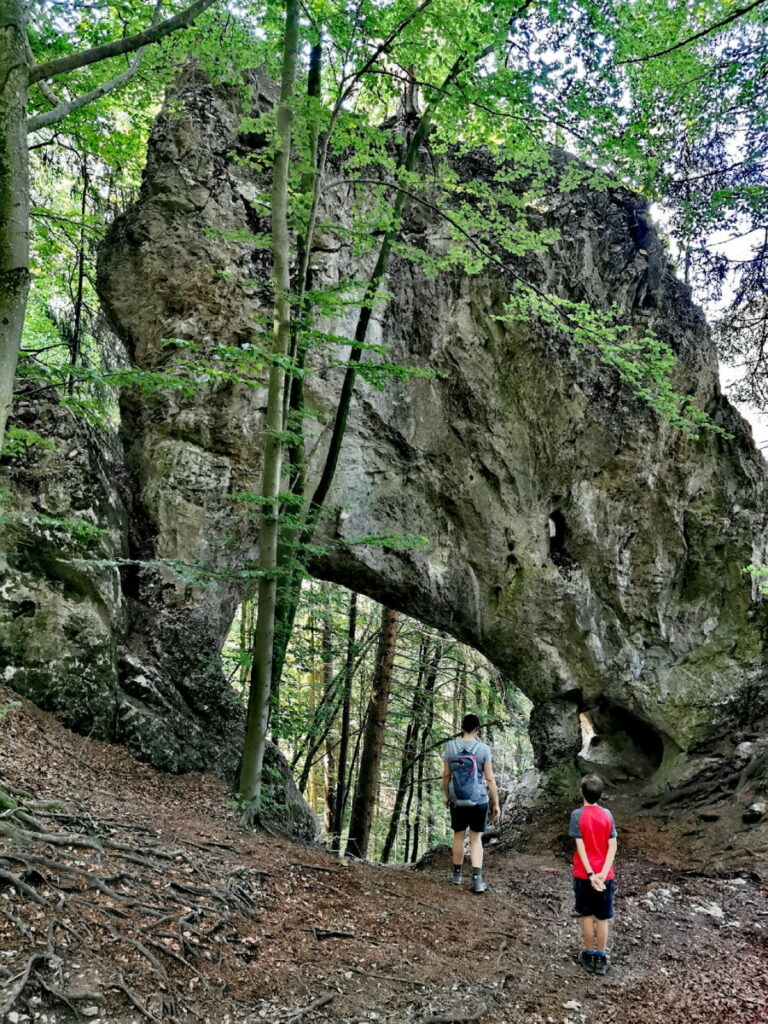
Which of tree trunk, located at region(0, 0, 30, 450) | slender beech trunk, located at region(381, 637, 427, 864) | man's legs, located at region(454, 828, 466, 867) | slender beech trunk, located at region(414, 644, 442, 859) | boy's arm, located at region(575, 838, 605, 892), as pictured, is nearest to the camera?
tree trunk, located at region(0, 0, 30, 450)

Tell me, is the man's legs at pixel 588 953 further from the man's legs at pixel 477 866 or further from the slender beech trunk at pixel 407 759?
the slender beech trunk at pixel 407 759

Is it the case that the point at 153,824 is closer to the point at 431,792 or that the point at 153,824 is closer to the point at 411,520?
the point at 411,520

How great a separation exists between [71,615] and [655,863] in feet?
24.4

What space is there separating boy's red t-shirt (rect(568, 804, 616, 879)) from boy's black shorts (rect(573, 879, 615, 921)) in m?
0.06

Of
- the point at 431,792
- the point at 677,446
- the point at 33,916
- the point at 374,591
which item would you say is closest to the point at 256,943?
the point at 33,916

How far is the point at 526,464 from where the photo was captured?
10562 mm

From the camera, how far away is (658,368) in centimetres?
778

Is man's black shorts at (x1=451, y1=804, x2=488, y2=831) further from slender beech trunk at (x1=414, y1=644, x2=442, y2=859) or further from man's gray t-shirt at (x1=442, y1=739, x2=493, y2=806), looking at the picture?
slender beech trunk at (x1=414, y1=644, x2=442, y2=859)

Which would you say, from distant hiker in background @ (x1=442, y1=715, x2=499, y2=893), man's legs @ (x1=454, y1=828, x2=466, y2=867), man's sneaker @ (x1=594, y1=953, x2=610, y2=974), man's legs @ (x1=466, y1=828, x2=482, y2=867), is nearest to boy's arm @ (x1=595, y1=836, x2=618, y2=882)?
man's sneaker @ (x1=594, y1=953, x2=610, y2=974)

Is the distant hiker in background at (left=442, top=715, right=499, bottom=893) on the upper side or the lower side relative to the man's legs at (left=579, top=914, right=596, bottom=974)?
upper

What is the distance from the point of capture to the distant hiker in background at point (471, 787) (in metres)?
6.12

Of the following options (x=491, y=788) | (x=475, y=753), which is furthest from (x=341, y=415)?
(x=491, y=788)

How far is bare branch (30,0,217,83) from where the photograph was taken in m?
2.99

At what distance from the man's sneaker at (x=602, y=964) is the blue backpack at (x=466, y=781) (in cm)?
187
